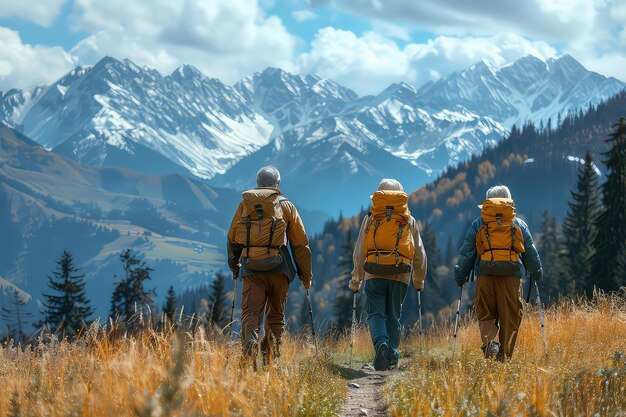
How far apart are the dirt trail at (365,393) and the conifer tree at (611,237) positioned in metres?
33.4

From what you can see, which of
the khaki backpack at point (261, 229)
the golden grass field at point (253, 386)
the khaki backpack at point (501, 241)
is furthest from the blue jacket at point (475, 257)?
the khaki backpack at point (261, 229)

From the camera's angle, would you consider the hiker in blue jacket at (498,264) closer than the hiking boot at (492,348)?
No

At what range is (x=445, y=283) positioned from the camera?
16500cm

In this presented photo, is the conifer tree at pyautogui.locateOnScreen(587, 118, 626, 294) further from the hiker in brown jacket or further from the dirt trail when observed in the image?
the hiker in brown jacket

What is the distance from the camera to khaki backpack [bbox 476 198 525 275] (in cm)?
1021

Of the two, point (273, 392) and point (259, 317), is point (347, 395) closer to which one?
point (259, 317)

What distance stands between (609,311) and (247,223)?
5634 millimetres

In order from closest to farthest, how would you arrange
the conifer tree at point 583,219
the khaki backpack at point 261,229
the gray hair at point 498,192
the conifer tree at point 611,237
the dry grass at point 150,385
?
1. the dry grass at point 150,385
2. the khaki backpack at point 261,229
3. the gray hair at point 498,192
4. the conifer tree at point 611,237
5. the conifer tree at point 583,219

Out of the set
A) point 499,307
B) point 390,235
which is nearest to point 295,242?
point 390,235

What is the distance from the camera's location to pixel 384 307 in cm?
1123

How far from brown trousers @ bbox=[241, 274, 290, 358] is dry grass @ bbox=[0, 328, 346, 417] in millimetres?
1544

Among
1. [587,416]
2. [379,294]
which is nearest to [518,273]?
[379,294]

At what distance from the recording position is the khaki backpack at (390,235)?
10859 mm

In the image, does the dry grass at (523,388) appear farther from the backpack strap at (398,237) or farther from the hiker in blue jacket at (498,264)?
the backpack strap at (398,237)
